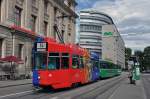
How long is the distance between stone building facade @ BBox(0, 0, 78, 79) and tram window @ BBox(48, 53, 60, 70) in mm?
19954

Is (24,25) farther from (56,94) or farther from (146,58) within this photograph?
(146,58)

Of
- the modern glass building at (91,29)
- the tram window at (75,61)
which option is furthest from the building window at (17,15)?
the modern glass building at (91,29)

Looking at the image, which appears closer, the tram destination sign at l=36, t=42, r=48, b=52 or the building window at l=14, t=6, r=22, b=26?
the tram destination sign at l=36, t=42, r=48, b=52

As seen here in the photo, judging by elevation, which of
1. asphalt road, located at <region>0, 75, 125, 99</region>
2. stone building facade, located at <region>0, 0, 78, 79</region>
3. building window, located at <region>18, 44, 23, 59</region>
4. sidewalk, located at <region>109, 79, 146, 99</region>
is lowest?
sidewalk, located at <region>109, 79, 146, 99</region>

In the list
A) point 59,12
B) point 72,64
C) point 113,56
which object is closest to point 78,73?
point 72,64

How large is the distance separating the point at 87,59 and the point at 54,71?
9160mm

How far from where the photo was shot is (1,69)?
44.5 m

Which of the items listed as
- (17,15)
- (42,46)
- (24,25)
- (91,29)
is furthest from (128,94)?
(91,29)

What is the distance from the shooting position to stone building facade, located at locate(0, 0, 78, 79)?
4662 centimetres

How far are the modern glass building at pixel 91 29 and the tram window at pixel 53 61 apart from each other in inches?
5098

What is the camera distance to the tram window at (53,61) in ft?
78.6

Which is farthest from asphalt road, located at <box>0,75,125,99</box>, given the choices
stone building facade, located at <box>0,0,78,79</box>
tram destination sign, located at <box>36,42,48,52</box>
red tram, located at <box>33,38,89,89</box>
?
stone building facade, located at <box>0,0,78,79</box>

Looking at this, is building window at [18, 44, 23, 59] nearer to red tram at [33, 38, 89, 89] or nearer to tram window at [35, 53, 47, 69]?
red tram at [33, 38, 89, 89]

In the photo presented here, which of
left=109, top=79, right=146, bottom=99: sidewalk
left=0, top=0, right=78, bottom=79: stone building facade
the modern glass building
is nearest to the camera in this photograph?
left=109, top=79, right=146, bottom=99: sidewalk
